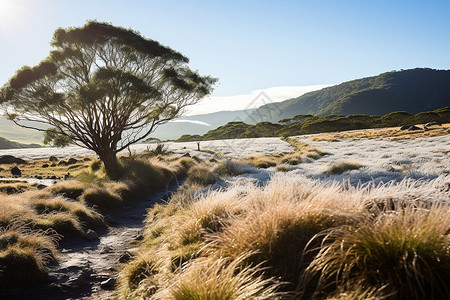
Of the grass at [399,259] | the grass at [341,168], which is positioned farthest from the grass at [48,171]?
the grass at [399,259]

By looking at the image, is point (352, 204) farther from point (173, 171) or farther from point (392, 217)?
point (173, 171)

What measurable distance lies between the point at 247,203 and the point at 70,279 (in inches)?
156

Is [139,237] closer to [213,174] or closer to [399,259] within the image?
[399,259]

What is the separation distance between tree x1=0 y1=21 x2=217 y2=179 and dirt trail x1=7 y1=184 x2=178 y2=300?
444 inches

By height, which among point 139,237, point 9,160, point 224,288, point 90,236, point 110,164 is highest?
point 9,160

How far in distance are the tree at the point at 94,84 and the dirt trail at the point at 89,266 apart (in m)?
11.3

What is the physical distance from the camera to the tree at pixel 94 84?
1820 cm

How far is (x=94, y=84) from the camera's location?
18.4m

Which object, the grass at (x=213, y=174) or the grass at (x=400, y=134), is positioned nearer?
the grass at (x=213, y=174)

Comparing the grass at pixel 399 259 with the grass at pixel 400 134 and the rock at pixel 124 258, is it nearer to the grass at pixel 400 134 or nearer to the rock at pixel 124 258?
the rock at pixel 124 258

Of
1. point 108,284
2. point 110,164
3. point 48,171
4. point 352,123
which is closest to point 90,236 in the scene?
point 108,284

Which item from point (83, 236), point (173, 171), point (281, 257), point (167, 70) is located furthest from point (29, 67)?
point (281, 257)

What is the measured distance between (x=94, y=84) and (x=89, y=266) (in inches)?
600

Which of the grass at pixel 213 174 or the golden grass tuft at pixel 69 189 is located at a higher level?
the golden grass tuft at pixel 69 189
